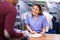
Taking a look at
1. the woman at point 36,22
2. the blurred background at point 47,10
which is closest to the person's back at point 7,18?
the woman at point 36,22

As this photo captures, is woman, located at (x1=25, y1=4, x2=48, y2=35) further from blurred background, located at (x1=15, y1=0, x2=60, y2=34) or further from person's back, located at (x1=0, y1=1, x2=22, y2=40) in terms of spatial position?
person's back, located at (x1=0, y1=1, x2=22, y2=40)

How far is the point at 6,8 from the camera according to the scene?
4.58 feet

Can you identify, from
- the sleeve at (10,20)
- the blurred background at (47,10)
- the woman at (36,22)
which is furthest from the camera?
the blurred background at (47,10)

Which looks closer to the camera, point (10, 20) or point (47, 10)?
point (10, 20)

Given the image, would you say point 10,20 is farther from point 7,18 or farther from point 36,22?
point 36,22

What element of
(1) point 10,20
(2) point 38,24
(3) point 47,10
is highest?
(1) point 10,20

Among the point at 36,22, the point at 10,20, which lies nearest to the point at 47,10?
the point at 36,22

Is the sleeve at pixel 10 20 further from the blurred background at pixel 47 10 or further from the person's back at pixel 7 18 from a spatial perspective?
the blurred background at pixel 47 10

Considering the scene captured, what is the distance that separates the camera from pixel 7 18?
137 centimetres

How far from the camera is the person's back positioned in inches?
53.7

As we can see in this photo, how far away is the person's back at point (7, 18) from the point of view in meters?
1.37

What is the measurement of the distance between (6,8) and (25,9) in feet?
9.86

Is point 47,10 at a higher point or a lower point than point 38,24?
higher

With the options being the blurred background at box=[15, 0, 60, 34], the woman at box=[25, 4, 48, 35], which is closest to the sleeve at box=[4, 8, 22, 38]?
the woman at box=[25, 4, 48, 35]
